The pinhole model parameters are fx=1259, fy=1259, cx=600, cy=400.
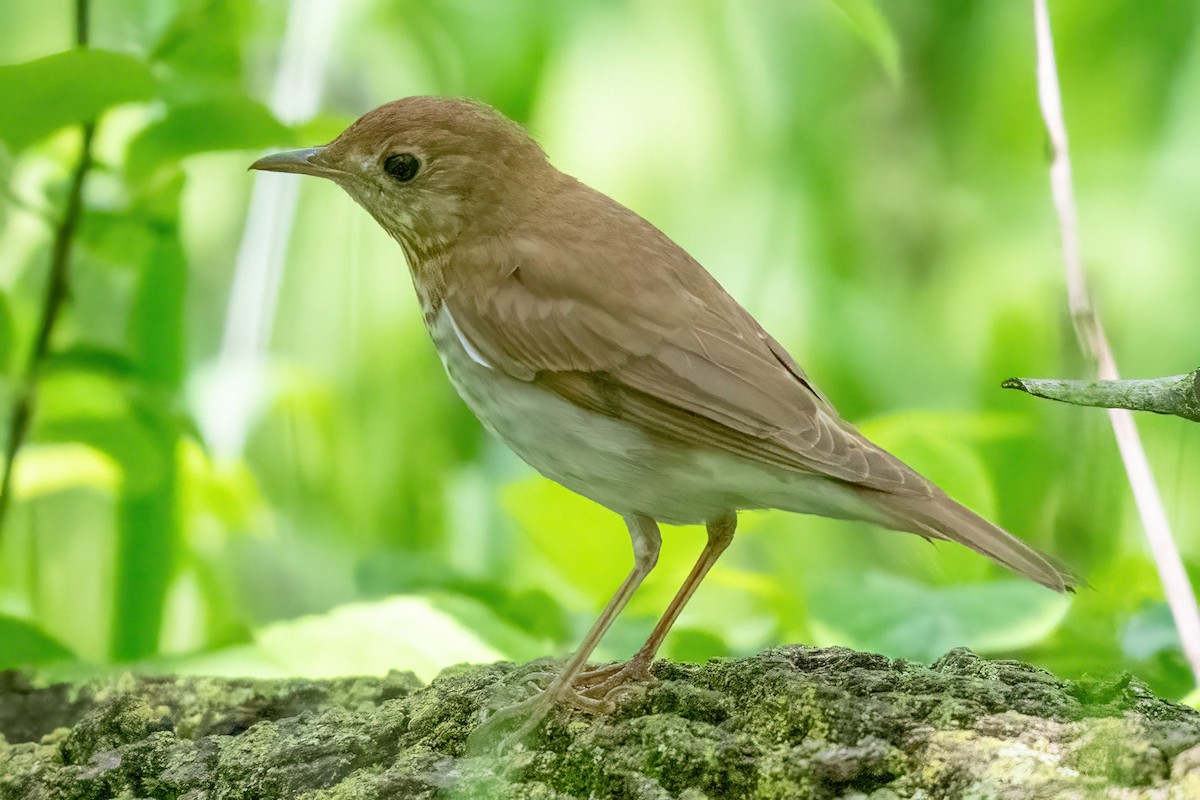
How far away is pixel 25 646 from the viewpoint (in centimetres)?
228

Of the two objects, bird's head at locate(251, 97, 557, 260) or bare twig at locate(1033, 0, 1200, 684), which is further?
bird's head at locate(251, 97, 557, 260)

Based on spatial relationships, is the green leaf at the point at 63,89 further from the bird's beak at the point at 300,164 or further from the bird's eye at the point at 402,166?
the bird's eye at the point at 402,166

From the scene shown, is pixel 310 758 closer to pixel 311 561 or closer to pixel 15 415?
pixel 15 415

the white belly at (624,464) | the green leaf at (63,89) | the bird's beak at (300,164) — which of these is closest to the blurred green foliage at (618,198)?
the green leaf at (63,89)

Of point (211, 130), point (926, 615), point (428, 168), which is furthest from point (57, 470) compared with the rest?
point (926, 615)

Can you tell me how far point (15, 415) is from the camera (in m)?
2.38

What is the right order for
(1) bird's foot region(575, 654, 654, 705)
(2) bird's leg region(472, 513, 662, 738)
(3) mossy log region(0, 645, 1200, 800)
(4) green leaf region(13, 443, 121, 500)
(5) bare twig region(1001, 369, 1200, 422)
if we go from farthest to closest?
(4) green leaf region(13, 443, 121, 500) → (1) bird's foot region(575, 654, 654, 705) → (2) bird's leg region(472, 513, 662, 738) → (3) mossy log region(0, 645, 1200, 800) → (5) bare twig region(1001, 369, 1200, 422)

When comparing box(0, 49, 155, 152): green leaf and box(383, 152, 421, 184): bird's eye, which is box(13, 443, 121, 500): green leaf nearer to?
box(0, 49, 155, 152): green leaf

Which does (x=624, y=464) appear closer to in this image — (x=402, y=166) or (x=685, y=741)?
(x=685, y=741)

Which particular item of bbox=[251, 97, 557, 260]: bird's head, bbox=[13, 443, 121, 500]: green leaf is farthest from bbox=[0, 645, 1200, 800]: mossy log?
bbox=[13, 443, 121, 500]: green leaf

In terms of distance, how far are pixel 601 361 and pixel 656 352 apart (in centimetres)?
8

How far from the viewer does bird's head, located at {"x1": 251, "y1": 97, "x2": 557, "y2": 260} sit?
2100mm

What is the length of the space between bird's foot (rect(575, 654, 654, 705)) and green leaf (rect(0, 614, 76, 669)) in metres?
0.99

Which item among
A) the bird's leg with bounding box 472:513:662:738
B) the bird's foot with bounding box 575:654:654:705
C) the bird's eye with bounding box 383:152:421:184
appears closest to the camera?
the bird's leg with bounding box 472:513:662:738
